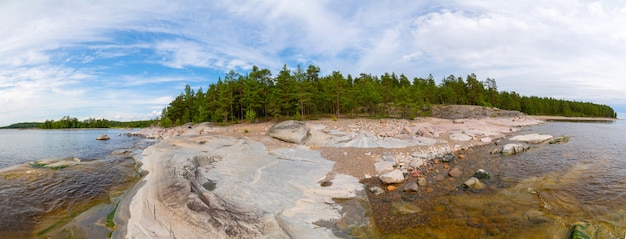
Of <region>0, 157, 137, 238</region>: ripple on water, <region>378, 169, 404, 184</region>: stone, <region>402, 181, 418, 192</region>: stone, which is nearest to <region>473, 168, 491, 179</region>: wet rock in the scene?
<region>402, 181, 418, 192</region>: stone

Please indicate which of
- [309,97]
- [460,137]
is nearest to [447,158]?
[460,137]

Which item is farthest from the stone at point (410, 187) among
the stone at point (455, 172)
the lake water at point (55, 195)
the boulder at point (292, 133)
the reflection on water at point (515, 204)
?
the boulder at point (292, 133)

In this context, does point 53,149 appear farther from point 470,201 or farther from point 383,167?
point 470,201

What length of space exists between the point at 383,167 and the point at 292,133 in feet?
42.6

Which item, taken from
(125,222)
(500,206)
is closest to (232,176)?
(125,222)

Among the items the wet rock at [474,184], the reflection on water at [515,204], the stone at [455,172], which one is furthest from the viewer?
the stone at [455,172]

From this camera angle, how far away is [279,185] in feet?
40.1

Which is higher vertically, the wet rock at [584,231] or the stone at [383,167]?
the stone at [383,167]

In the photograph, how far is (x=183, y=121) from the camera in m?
68.2

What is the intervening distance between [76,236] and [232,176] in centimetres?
666

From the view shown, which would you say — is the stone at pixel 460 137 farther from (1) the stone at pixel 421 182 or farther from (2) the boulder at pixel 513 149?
(1) the stone at pixel 421 182

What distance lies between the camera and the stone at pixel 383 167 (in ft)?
47.9

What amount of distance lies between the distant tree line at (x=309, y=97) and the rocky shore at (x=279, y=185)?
852 inches

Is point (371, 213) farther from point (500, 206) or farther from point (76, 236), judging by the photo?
point (76, 236)
